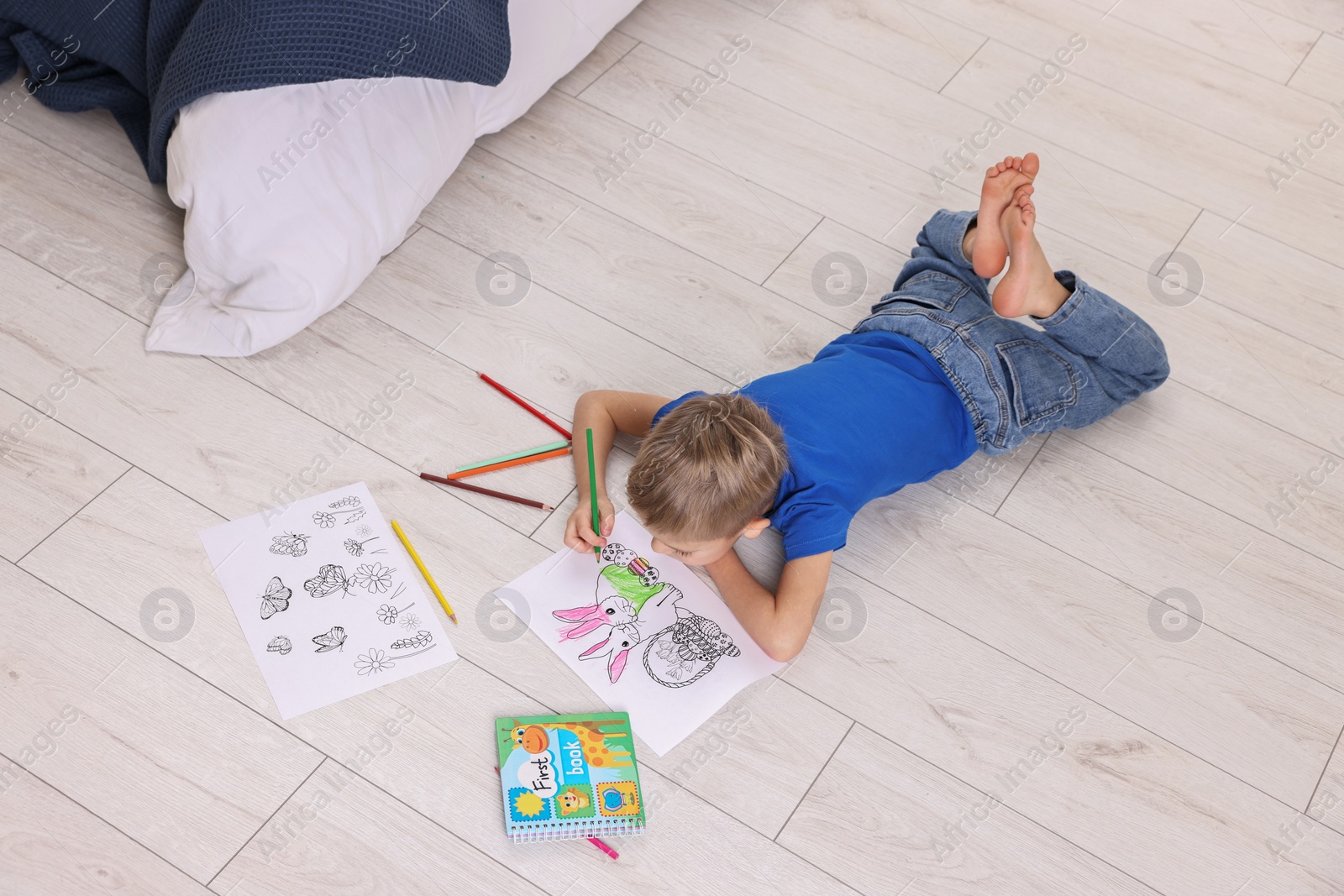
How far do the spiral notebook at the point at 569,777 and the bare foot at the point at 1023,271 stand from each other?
72cm

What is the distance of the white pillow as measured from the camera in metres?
1.40

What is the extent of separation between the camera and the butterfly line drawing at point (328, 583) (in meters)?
1.30

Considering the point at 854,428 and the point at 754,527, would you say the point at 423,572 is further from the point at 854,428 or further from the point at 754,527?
the point at 854,428

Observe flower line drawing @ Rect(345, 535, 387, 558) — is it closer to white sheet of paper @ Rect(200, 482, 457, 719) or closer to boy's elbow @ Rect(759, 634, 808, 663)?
white sheet of paper @ Rect(200, 482, 457, 719)

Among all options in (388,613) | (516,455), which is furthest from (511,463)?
(388,613)

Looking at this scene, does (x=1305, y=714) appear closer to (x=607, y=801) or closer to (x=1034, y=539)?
(x=1034, y=539)

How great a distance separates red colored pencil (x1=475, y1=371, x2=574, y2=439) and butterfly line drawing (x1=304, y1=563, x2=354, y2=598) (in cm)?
34

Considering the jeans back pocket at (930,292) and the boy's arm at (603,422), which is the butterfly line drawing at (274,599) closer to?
the boy's arm at (603,422)

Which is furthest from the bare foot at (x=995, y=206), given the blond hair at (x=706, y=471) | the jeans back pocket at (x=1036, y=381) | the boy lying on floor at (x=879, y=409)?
the blond hair at (x=706, y=471)

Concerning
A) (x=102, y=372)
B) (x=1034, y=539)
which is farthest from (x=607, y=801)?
(x=102, y=372)

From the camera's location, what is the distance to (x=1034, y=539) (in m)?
1.43

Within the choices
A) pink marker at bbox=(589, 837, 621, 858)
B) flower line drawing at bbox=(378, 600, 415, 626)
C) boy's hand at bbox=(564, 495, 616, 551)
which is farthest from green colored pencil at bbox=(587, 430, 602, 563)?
pink marker at bbox=(589, 837, 621, 858)

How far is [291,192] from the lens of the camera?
142cm

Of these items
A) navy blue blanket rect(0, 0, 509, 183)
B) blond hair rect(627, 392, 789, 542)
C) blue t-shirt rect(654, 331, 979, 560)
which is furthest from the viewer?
navy blue blanket rect(0, 0, 509, 183)
